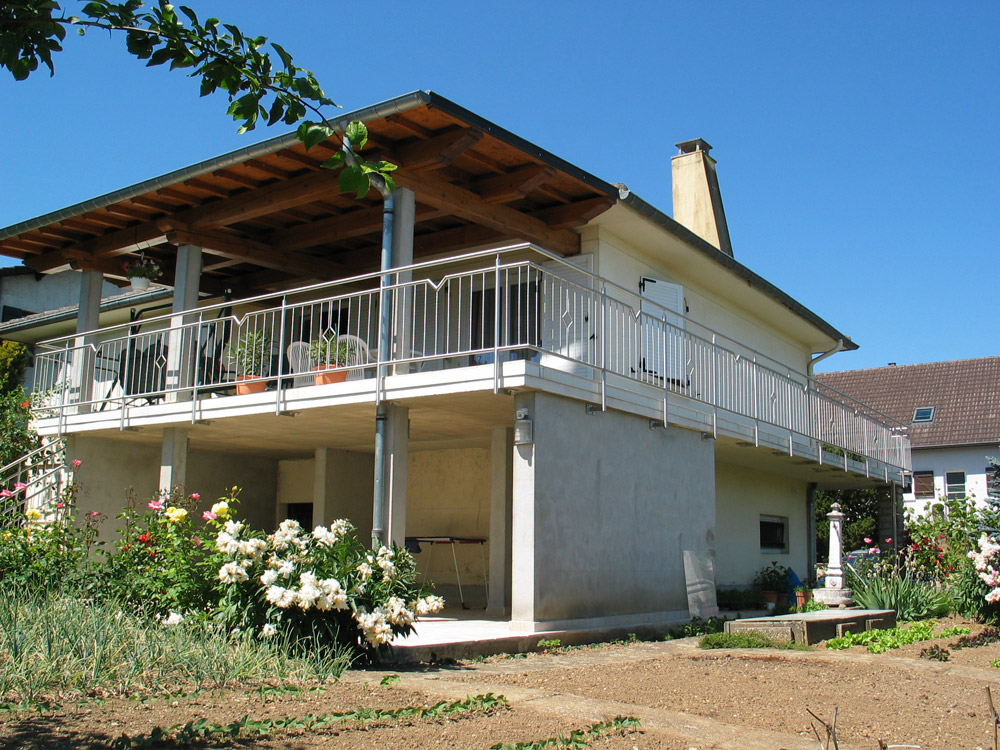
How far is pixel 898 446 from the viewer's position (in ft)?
63.9

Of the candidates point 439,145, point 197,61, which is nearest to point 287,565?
point 197,61

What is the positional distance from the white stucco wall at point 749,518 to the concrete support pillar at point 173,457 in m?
8.14

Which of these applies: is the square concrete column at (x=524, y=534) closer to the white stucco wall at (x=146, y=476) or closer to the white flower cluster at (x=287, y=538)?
the white flower cluster at (x=287, y=538)

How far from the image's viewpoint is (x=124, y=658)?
5855 mm

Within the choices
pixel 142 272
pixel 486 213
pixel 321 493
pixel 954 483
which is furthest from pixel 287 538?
pixel 954 483

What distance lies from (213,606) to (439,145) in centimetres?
503

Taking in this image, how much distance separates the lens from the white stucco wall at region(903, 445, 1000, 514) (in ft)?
113

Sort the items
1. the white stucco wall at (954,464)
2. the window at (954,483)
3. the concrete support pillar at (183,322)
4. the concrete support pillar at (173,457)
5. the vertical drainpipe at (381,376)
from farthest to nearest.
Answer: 1. the window at (954,483)
2. the white stucco wall at (954,464)
3. the concrete support pillar at (183,322)
4. the concrete support pillar at (173,457)
5. the vertical drainpipe at (381,376)

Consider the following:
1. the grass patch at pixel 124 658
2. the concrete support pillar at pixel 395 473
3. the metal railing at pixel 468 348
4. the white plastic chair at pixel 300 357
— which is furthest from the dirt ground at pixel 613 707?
the white plastic chair at pixel 300 357

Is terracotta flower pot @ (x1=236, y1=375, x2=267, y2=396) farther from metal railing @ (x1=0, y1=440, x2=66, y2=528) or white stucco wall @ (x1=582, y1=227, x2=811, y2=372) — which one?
white stucco wall @ (x1=582, y1=227, x2=811, y2=372)

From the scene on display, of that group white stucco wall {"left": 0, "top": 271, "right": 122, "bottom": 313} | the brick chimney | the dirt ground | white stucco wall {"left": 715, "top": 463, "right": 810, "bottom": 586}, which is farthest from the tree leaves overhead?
white stucco wall {"left": 0, "top": 271, "right": 122, "bottom": 313}

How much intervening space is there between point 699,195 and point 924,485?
845 inches

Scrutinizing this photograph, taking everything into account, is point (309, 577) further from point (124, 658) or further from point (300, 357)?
point (300, 357)

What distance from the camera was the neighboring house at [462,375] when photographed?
9.39 meters
